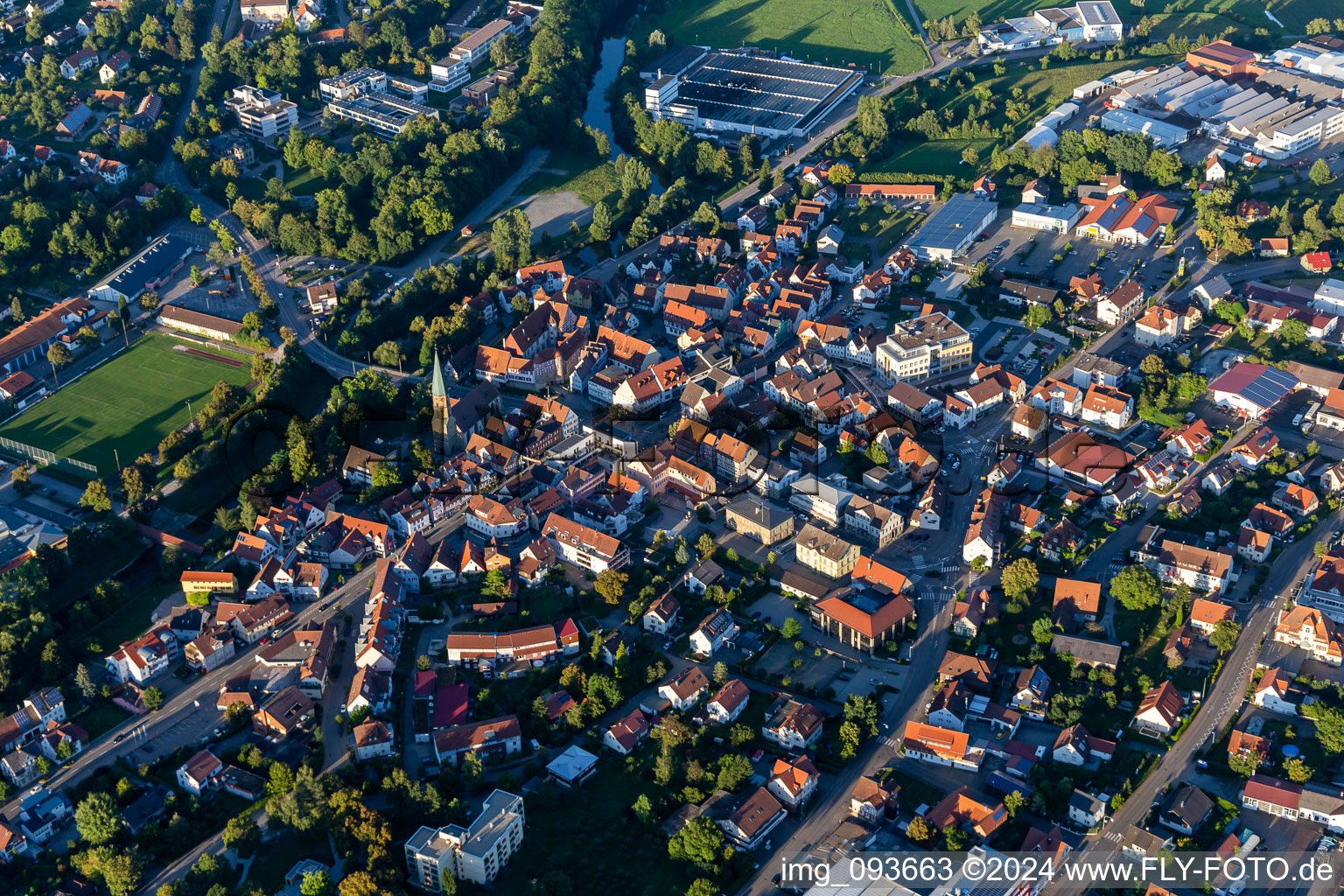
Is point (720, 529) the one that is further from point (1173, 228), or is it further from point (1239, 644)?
point (1173, 228)

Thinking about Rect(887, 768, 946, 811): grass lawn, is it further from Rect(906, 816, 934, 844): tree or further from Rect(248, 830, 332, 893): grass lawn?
Rect(248, 830, 332, 893): grass lawn

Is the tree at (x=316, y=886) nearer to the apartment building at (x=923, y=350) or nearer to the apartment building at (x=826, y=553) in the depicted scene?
the apartment building at (x=826, y=553)

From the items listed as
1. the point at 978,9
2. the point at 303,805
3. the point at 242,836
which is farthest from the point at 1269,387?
the point at 978,9

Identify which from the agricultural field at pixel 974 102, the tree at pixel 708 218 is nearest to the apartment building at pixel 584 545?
the tree at pixel 708 218

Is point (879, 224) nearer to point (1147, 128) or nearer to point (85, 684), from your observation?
point (1147, 128)

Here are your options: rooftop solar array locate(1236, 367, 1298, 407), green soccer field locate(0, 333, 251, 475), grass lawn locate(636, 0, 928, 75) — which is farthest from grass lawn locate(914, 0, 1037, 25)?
green soccer field locate(0, 333, 251, 475)
